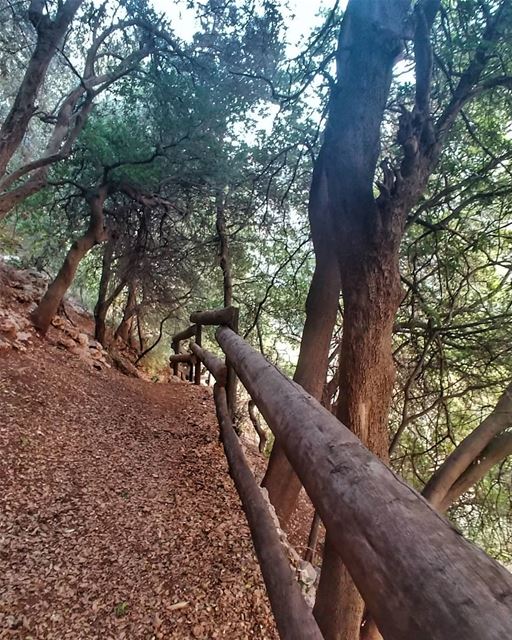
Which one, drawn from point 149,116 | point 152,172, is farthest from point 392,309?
point 149,116

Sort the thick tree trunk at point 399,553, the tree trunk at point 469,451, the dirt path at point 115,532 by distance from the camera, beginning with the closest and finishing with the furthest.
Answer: the thick tree trunk at point 399,553, the dirt path at point 115,532, the tree trunk at point 469,451

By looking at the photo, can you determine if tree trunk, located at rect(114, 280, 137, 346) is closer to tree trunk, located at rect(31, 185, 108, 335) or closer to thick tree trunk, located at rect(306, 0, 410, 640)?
tree trunk, located at rect(31, 185, 108, 335)

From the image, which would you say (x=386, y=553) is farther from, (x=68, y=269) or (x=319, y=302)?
(x=68, y=269)

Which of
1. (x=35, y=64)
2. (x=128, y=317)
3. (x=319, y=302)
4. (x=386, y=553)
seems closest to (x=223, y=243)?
(x=35, y=64)

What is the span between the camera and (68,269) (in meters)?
7.45

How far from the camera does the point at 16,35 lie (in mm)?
7355

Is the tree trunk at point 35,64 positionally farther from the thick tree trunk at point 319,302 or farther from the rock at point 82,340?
the rock at point 82,340

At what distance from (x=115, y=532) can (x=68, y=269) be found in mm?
5991

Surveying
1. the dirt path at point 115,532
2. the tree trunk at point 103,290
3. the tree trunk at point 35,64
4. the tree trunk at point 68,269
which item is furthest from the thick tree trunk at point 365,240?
the tree trunk at point 103,290

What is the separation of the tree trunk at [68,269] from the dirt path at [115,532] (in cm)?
273

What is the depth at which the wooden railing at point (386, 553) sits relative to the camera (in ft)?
1.95

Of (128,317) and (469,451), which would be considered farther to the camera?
(128,317)

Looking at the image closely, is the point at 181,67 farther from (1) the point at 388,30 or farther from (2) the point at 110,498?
(2) the point at 110,498

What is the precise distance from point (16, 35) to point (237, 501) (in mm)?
8844
